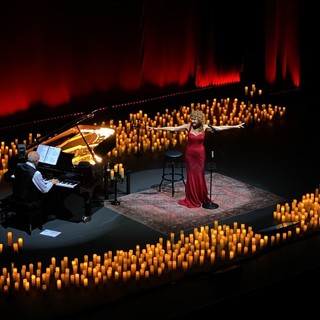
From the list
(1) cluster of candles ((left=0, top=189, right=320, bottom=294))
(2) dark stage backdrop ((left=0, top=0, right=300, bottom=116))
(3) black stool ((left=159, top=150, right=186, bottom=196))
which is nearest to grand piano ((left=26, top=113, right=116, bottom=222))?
(3) black stool ((left=159, top=150, right=186, bottom=196))

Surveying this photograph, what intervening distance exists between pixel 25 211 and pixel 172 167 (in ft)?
7.40

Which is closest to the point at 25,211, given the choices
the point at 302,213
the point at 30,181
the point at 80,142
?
the point at 30,181

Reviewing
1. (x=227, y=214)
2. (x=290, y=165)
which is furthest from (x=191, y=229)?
(x=290, y=165)

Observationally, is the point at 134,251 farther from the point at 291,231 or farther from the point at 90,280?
the point at 291,231

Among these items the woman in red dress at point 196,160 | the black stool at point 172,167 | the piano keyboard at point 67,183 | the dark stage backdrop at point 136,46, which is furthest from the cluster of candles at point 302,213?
the dark stage backdrop at point 136,46

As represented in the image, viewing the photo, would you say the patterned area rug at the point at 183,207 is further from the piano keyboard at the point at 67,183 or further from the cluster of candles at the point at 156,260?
the piano keyboard at the point at 67,183

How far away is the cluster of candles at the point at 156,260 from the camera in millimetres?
10469

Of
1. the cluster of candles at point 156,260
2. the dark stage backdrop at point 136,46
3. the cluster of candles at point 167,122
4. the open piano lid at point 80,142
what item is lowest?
the cluster of candles at point 156,260

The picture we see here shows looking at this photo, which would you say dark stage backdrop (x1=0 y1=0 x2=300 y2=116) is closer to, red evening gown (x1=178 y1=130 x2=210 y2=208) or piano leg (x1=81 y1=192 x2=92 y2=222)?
piano leg (x1=81 y1=192 x2=92 y2=222)

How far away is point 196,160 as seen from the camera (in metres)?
12.3

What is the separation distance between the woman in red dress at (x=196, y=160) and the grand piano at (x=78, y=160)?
3.58 feet

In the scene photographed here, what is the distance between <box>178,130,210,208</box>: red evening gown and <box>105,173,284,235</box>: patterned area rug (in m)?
0.13

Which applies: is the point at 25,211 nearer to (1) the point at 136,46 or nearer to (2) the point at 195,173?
(2) the point at 195,173

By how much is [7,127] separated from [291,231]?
509 cm
